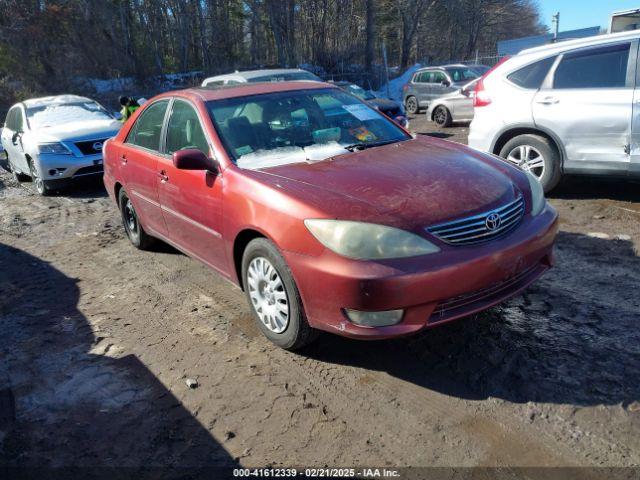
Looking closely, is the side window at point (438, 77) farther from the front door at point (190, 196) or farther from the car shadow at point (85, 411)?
the car shadow at point (85, 411)

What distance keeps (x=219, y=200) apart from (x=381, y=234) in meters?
1.35

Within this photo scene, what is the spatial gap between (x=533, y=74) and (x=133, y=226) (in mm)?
4934

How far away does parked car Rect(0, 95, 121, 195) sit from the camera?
870cm

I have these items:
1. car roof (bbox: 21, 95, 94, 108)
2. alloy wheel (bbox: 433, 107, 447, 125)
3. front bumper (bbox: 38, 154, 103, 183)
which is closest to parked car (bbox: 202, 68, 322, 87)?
car roof (bbox: 21, 95, 94, 108)

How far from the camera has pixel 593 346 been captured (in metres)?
3.11

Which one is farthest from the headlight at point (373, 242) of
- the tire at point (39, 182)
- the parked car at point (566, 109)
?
the tire at point (39, 182)

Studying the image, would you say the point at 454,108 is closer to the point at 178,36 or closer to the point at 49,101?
the point at 49,101

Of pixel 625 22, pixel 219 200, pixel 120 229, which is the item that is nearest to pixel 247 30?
pixel 625 22

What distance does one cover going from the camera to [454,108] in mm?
13500

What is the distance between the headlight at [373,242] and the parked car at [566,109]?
3.18m

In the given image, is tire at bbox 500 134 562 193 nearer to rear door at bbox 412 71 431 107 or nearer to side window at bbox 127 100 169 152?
side window at bbox 127 100 169 152

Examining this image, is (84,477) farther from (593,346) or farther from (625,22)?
(625,22)

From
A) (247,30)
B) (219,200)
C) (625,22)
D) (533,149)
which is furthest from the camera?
(247,30)

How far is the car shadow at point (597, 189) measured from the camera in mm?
6051
